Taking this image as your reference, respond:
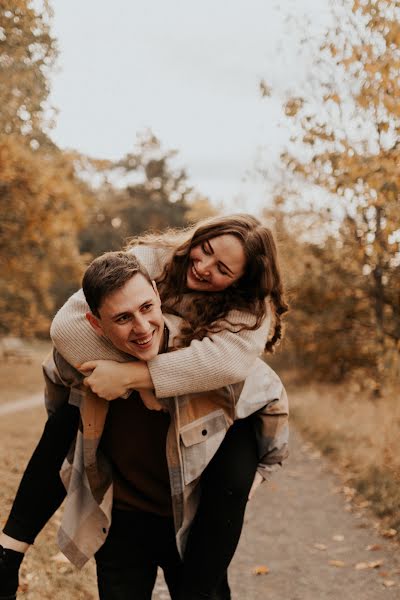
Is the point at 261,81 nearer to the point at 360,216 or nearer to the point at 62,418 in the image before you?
the point at 360,216

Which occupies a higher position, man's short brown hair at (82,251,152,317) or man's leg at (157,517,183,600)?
man's short brown hair at (82,251,152,317)

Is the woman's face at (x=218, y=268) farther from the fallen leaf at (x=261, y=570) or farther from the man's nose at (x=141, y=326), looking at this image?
the fallen leaf at (x=261, y=570)

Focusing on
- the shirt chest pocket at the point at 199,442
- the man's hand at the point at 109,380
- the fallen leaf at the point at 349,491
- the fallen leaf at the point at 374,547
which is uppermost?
the man's hand at the point at 109,380

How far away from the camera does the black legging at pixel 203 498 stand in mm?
2459

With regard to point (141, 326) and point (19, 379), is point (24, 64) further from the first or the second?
point (19, 379)

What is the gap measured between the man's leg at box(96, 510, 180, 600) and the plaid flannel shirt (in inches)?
2.3

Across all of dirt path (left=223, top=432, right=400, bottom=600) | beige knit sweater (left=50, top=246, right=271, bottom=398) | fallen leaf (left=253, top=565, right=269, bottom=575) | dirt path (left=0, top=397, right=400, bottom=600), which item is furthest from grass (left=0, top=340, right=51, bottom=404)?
beige knit sweater (left=50, top=246, right=271, bottom=398)

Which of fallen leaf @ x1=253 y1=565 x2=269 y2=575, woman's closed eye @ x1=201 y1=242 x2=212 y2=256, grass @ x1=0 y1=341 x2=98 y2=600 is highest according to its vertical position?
woman's closed eye @ x1=201 y1=242 x2=212 y2=256

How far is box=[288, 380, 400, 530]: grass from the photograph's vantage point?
6156mm

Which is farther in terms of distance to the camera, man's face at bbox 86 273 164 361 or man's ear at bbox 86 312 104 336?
man's ear at bbox 86 312 104 336

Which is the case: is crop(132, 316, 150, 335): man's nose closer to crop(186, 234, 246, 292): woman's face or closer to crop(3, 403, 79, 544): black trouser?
crop(3, 403, 79, 544): black trouser

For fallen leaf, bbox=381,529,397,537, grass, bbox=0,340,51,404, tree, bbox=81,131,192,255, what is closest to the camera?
fallen leaf, bbox=381,529,397,537

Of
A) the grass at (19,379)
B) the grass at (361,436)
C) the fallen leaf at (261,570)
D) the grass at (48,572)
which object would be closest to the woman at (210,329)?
the grass at (48,572)

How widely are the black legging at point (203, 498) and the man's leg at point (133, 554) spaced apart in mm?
159
